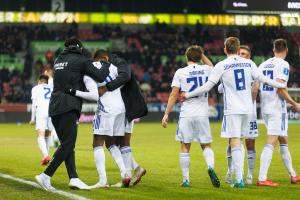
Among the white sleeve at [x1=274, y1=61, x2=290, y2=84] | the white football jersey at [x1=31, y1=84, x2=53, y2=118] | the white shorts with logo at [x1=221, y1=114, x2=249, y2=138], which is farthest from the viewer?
the white football jersey at [x1=31, y1=84, x2=53, y2=118]

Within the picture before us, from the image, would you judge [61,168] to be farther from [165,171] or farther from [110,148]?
[110,148]

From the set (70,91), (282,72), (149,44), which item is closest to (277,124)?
(282,72)

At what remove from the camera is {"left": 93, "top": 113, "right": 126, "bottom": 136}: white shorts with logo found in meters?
11.7

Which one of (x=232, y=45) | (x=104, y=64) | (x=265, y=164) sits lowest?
(x=265, y=164)

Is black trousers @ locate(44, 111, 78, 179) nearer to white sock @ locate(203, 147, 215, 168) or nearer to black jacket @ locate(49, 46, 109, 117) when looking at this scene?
black jacket @ locate(49, 46, 109, 117)

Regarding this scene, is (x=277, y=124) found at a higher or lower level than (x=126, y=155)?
higher

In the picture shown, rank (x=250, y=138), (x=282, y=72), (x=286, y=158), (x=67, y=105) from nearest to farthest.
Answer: (x=67, y=105) → (x=282, y=72) → (x=250, y=138) → (x=286, y=158)

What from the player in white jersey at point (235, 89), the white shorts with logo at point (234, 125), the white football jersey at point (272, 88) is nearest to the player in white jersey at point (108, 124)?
the player in white jersey at point (235, 89)

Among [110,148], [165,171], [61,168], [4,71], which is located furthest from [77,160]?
[4,71]

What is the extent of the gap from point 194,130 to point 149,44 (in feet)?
133

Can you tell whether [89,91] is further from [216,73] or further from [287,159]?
[287,159]

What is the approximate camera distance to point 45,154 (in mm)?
17078

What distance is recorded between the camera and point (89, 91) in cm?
1134

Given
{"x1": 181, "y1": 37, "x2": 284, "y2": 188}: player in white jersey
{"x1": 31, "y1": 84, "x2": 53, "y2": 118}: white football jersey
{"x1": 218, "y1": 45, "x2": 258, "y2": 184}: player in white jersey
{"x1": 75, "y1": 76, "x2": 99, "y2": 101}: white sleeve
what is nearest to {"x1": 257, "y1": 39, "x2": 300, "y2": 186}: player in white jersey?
{"x1": 218, "y1": 45, "x2": 258, "y2": 184}: player in white jersey
